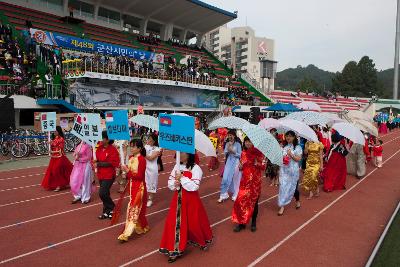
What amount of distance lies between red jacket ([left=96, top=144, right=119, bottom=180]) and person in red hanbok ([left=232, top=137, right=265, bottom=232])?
2541 mm

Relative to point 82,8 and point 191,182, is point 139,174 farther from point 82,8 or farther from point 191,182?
point 82,8

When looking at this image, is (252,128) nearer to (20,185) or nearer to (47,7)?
(20,185)

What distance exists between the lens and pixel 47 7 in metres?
29.6

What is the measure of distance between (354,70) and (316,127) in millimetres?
88675

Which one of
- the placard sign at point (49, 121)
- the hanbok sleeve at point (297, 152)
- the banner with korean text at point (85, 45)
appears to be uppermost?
the banner with korean text at point (85, 45)

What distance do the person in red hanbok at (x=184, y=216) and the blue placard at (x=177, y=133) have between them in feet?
1.06

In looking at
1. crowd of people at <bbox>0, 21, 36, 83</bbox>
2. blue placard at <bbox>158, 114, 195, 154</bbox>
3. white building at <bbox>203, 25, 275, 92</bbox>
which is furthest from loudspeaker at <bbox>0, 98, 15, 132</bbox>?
white building at <bbox>203, 25, 275, 92</bbox>

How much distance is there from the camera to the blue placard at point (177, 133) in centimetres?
509

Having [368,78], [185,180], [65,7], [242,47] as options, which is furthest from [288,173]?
[242,47]

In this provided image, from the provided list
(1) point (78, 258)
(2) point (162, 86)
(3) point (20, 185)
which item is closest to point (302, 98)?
(2) point (162, 86)

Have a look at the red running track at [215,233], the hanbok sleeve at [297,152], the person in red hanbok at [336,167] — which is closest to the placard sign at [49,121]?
the red running track at [215,233]

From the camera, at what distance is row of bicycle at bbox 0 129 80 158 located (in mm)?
15281

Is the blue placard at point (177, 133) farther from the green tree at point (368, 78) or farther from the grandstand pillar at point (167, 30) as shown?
the green tree at point (368, 78)

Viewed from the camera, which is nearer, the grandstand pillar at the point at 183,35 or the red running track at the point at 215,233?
the red running track at the point at 215,233
